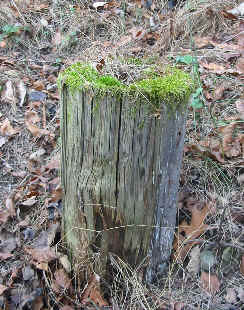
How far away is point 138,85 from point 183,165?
117 centimetres

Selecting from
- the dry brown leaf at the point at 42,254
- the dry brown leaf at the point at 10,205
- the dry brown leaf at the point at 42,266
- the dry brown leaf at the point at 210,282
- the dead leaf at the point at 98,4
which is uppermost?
the dead leaf at the point at 98,4

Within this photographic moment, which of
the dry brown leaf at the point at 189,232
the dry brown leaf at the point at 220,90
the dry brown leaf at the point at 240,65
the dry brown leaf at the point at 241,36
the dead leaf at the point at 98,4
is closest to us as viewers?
the dry brown leaf at the point at 189,232

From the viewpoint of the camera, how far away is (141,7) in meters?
5.22

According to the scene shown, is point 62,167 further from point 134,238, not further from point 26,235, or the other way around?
point 26,235

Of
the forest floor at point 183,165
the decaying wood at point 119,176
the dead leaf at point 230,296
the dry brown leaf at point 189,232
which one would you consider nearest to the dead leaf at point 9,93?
the forest floor at point 183,165

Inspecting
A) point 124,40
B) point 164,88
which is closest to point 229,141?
point 164,88

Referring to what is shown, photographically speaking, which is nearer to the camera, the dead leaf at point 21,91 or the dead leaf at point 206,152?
the dead leaf at point 206,152

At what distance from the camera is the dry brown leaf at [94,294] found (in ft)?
6.93

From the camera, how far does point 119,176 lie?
1.83 metres

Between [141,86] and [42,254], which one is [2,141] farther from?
[141,86]

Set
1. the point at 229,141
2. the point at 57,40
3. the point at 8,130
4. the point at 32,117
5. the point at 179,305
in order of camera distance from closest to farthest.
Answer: the point at 179,305 → the point at 229,141 → the point at 8,130 → the point at 32,117 → the point at 57,40

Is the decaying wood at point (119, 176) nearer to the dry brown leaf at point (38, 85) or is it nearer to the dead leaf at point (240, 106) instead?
the dead leaf at point (240, 106)

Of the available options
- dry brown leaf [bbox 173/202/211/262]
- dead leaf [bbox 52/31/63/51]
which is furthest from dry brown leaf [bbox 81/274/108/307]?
dead leaf [bbox 52/31/63/51]

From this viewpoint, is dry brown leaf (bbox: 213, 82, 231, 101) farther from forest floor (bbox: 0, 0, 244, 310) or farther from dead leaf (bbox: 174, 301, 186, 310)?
dead leaf (bbox: 174, 301, 186, 310)
